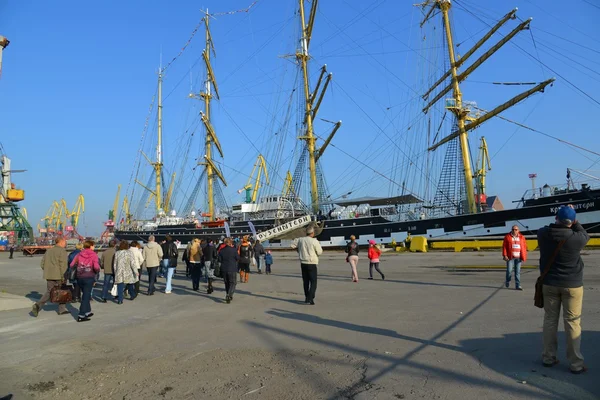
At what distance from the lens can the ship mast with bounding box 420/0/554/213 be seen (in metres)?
29.2

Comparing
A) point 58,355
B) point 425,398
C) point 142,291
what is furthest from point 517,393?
point 142,291

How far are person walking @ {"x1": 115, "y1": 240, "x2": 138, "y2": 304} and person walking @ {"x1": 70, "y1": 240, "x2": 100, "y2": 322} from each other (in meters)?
1.36

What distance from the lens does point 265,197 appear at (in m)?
47.6

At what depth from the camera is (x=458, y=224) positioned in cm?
2997

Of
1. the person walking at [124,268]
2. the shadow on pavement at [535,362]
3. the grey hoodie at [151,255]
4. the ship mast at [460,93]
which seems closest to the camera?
the shadow on pavement at [535,362]

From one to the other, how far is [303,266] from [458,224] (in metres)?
24.1

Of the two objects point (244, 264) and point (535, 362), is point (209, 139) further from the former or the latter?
point (535, 362)

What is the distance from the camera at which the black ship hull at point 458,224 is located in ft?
81.5

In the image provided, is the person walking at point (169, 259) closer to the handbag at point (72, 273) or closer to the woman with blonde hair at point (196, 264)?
the woman with blonde hair at point (196, 264)

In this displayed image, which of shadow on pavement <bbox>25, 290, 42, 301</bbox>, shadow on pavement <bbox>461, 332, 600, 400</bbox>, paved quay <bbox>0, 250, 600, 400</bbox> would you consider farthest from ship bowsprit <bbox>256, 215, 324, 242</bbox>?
shadow on pavement <bbox>461, 332, 600, 400</bbox>

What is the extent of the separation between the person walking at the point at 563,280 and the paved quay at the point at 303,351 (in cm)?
33

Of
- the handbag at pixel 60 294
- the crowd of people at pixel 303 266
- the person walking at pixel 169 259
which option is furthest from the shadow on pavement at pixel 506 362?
the person walking at pixel 169 259

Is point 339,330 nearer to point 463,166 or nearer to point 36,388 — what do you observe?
point 36,388

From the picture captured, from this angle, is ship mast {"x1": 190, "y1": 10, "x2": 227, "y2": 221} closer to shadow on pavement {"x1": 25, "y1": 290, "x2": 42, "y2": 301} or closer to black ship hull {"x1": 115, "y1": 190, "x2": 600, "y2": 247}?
black ship hull {"x1": 115, "y1": 190, "x2": 600, "y2": 247}
